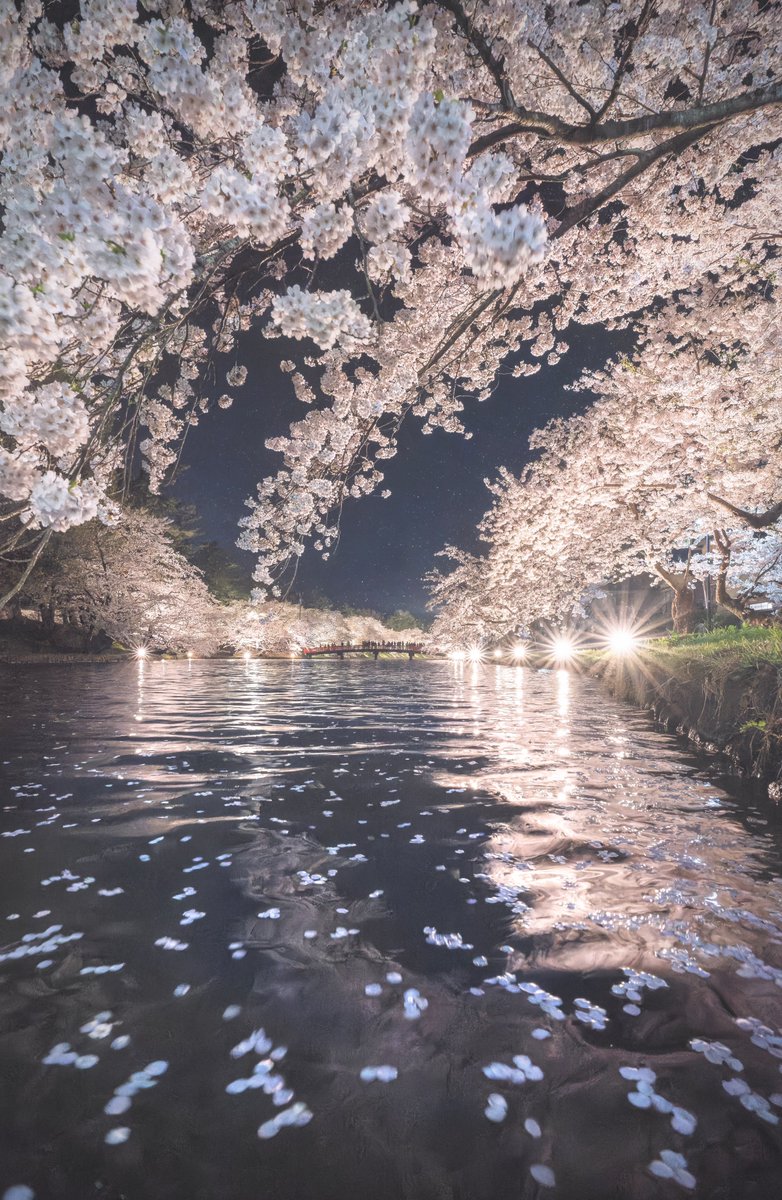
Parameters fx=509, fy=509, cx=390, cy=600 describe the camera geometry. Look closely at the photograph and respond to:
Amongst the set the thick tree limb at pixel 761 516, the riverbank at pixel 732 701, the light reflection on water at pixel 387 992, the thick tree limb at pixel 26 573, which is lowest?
the light reflection on water at pixel 387 992

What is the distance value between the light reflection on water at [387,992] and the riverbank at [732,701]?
4.95 feet

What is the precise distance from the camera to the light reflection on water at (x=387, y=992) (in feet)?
7.88

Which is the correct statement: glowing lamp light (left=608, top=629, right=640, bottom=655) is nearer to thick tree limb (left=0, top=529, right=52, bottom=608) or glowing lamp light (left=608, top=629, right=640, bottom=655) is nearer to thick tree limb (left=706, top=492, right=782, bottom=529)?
thick tree limb (left=706, top=492, right=782, bottom=529)

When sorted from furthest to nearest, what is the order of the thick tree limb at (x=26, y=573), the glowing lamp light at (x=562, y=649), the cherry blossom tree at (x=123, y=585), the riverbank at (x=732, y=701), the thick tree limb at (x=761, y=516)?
the glowing lamp light at (x=562, y=649) < the cherry blossom tree at (x=123, y=585) < the thick tree limb at (x=761, y=516) < the riverbank at (x=732, y=701) < the thick tree limb at (x=26, y=573)

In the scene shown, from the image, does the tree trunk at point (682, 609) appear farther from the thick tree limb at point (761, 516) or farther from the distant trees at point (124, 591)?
the distant trees at point (124, 591)

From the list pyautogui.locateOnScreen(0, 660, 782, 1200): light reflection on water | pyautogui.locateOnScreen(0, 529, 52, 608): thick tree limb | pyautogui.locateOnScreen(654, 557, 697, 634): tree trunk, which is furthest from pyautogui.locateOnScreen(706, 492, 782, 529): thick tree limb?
pyautogui.locateOnScreen(0, 529, 52, 608): thick tree limb

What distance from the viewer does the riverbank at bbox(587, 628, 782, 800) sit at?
824 centimetres

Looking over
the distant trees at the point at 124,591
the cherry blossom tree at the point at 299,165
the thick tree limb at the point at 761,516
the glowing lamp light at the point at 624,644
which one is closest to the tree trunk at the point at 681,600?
the glowing lamp light at the point at 624,644

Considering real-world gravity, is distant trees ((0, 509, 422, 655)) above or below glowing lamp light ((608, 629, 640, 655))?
above

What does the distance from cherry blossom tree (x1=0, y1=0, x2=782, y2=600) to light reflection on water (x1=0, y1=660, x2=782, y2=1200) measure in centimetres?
292

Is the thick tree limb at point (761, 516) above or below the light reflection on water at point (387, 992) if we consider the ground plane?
above

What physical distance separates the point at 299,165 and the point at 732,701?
36.6ft

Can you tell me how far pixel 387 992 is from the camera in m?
3.48

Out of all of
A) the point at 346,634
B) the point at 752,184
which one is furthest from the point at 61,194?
the point at 346,634
